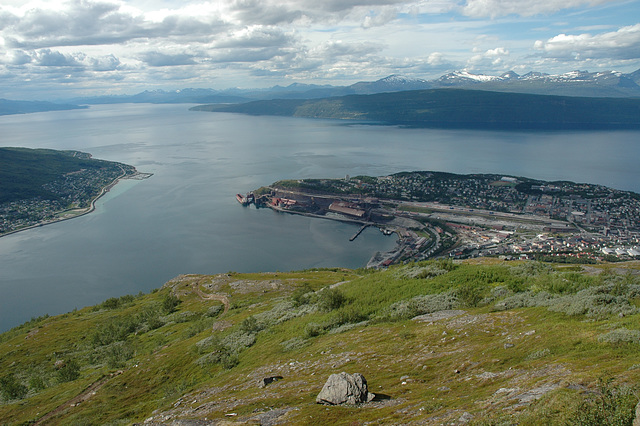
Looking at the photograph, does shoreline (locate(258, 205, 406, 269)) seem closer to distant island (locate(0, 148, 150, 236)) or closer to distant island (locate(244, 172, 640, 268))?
distant island (locate(244, 172, 640, 268))

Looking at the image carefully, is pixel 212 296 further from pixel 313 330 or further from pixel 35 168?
pixel 35 168

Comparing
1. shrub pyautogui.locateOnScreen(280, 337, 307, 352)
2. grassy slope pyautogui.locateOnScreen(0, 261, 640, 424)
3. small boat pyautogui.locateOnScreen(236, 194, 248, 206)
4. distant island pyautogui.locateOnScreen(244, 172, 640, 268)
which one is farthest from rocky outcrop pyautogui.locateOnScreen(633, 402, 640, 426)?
small boat pyautogui.locateOnScreen(236, 194, 248, 206)

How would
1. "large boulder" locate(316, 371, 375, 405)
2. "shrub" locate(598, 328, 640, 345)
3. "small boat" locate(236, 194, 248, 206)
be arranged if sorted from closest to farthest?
"shrub" locate(598, 328, 640, 345) → "large boulder" locate(316, 371, 375, 405) → "small boat" locate(236, 194, 248, 206)

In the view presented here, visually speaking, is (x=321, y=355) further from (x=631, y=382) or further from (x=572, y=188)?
(x=572, y=188)

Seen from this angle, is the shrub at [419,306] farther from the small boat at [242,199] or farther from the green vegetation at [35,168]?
the green vegetation at [35,168]

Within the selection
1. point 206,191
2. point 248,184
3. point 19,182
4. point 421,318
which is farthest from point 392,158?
point 421,318

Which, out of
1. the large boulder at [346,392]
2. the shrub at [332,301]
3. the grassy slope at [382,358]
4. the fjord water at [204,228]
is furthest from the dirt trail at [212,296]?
the fjord water at [204,228]

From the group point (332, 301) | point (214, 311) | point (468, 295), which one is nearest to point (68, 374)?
point (214, 311)

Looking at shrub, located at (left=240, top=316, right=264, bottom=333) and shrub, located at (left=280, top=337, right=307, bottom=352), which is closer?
shrub, located at (left=280, top=337, right=307, bottom=352)
